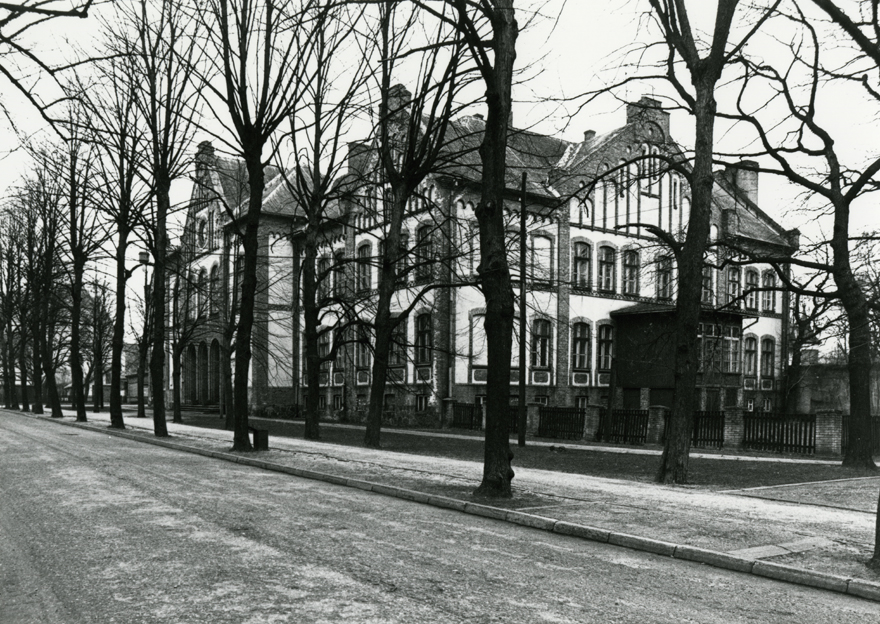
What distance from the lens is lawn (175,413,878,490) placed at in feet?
51.0

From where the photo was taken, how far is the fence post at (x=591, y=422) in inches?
1110

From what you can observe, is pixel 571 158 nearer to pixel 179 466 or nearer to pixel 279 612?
pixel 179 466

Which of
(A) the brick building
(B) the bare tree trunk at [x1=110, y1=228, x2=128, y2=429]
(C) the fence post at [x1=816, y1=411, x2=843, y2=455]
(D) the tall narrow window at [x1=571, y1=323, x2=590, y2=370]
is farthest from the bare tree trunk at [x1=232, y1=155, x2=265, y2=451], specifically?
(D) the tall narrow window at [x1=571, y1=323, x2=590, y2=370]

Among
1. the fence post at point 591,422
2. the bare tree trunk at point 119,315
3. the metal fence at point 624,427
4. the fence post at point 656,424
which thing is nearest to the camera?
the fence post at point 656,424

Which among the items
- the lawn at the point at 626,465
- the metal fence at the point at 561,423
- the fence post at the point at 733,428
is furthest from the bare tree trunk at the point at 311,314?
the fence post at the point at 733,428

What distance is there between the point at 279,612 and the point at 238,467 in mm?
11543

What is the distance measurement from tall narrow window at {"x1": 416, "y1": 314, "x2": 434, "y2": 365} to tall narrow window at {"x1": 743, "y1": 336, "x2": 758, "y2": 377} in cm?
1849

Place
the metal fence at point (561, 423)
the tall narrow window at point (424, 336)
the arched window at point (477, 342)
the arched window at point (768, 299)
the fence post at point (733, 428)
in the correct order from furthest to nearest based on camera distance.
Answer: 1. the arched window at point (768, 299)
2. the tall narrow window at point (424, 336)
3. the arched window at point (477, 342)
4. the metal fence at point (561, 423)
5. the fence post at point (733, 428)

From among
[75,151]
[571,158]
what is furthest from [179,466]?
[571,158]

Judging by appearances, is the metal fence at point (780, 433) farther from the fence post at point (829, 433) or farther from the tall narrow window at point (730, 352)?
the tall narrow window at point (730, 352)

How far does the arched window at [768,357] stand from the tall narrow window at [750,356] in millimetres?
750

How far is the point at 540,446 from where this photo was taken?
993 inches

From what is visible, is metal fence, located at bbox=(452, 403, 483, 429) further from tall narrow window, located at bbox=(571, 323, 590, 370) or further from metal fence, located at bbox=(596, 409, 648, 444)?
tall narrow window, located at bbox=(571, 323, 590, 370)

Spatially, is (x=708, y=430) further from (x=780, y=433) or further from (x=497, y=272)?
(x=497, y=272)
